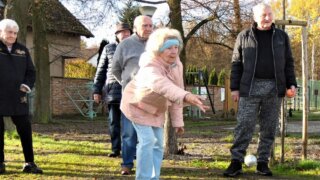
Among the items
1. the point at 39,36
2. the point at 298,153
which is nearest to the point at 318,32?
the point at 39,36

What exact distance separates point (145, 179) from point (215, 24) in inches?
305

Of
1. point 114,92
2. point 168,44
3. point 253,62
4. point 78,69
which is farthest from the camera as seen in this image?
point 78,69

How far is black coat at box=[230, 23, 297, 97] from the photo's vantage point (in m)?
6.30

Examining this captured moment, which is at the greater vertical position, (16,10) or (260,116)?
(16,10)

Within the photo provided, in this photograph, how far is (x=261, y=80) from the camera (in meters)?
6.37

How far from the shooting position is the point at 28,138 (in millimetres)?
6594

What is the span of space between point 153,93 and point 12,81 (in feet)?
7.74

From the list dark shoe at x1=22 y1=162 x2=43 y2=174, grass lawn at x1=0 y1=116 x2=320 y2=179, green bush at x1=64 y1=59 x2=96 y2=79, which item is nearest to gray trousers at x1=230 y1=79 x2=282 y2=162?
grass lawn at x1=0 y1=116 x2=320 y2=179

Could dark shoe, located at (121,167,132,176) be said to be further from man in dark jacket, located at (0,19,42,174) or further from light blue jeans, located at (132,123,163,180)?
light blue jeans, located at (132,123,163,180)

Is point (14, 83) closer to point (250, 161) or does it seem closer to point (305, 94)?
point (250, 161)

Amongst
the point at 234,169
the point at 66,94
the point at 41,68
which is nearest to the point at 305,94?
the point at 234,169

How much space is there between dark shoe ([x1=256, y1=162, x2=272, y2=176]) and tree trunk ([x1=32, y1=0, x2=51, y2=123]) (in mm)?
13028

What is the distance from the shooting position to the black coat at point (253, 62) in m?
6.30

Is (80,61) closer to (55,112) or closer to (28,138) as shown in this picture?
(55,112)
